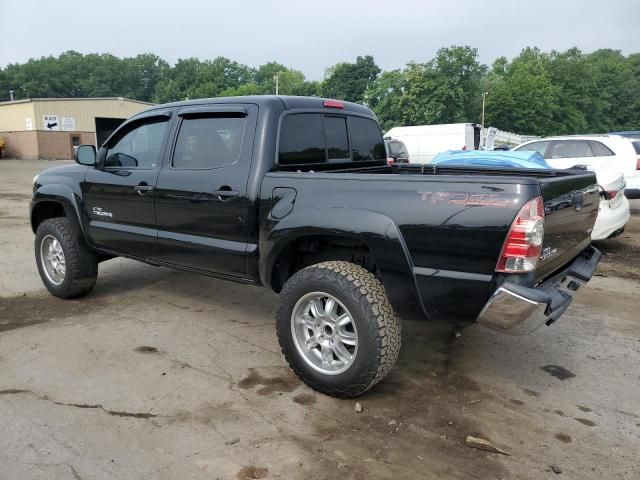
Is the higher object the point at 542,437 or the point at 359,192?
the point at 359,192

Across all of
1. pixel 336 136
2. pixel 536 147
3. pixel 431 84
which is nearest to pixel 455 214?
pixel 336 136

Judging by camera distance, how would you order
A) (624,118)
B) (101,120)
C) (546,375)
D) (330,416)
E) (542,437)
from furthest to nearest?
(624,118)
(101,120)
(546,375)
(330,416)
(542,437)

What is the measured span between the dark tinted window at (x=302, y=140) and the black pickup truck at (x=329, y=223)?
0.04 ft

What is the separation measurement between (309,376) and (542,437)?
1.41m

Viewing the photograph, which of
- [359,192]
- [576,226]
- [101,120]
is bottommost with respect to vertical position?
[576,226]

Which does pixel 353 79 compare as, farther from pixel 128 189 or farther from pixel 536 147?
pixel 128 189

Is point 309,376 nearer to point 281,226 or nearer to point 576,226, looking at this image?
point 281,226

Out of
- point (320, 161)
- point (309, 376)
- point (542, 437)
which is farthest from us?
point (320, 161)

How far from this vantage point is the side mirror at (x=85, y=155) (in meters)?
4.73

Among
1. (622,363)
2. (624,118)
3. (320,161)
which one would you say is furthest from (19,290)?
(624,118)

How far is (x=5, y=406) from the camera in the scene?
3.17 metres

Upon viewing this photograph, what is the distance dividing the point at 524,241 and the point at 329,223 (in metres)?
1.12

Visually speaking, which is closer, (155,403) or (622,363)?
(155,403)

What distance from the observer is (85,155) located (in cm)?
475
